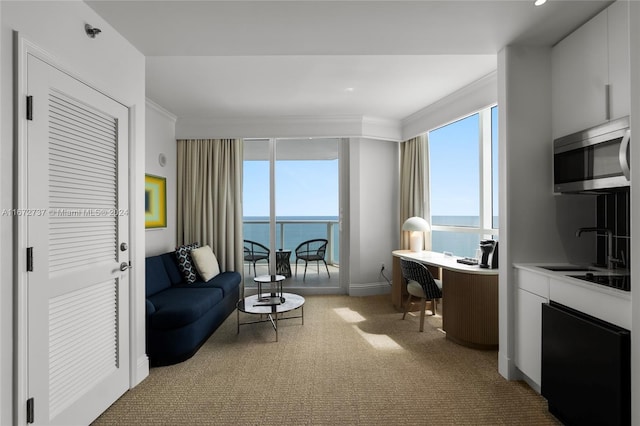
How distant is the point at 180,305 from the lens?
2967 mm

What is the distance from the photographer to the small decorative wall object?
158 inches

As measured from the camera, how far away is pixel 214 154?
4.88 m

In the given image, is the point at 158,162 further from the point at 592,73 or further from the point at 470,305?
the point at 592,73

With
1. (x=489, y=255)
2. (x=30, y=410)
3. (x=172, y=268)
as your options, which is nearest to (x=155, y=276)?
(x=172, y=268)

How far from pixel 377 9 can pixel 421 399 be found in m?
2.48

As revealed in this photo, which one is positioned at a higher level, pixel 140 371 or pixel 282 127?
pixel 282 127

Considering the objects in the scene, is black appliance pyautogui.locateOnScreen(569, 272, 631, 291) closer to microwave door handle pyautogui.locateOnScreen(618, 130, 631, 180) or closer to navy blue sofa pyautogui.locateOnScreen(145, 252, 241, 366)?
microwave door handle pyautogui.locateOnScreen(618, 130, 631, 180)

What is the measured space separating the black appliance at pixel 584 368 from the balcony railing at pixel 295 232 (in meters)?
3.48

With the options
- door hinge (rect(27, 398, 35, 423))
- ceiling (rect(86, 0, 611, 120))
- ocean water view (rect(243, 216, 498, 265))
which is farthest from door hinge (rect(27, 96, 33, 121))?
ocean water view (rect(243, 216, 498, 265))

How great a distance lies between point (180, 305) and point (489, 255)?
2869 millimetres

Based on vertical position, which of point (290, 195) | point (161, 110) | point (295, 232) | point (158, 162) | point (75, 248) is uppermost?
point (161, 110)

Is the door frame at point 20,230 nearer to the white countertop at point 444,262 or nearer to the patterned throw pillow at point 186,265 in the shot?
the patterned throw pillow at point 186,265

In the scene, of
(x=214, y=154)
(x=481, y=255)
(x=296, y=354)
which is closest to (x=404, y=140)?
(x=481, y=255)


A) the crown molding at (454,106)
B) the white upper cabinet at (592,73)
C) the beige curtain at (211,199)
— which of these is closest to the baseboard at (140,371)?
the beige curtain at (211,199)
